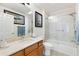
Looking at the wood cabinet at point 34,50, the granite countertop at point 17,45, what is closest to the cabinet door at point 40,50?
the wood cabinet at point 34,50

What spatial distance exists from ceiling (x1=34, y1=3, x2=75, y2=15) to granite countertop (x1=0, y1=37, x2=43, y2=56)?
48 centimetres

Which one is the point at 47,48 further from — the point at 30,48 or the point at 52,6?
the point at 52,6

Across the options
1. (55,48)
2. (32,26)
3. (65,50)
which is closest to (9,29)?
(32,26)

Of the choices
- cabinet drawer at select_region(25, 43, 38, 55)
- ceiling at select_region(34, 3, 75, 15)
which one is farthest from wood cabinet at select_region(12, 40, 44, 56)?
ceiling at select_region(34, 3, 75, 15)

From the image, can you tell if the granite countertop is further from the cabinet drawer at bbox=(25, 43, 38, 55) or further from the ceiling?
the ceiling

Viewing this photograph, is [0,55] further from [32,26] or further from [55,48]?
[55,48]

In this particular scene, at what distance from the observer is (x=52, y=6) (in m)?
1.75

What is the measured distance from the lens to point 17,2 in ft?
5.67

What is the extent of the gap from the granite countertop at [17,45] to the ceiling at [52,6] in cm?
48

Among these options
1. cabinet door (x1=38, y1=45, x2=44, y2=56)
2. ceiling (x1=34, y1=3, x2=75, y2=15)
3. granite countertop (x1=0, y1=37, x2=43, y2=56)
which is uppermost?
ceiling (x1=34, y1=3, x2=75, y2=15)

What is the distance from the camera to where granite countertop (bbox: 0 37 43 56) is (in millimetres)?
1483

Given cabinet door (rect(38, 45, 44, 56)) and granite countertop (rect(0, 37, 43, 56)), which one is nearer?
granite countertop (rect(0, 37, 43, 56))

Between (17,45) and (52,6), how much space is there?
0.82 m

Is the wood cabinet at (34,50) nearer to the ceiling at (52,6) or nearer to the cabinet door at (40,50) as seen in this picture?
the cabinet door at (40,50)
